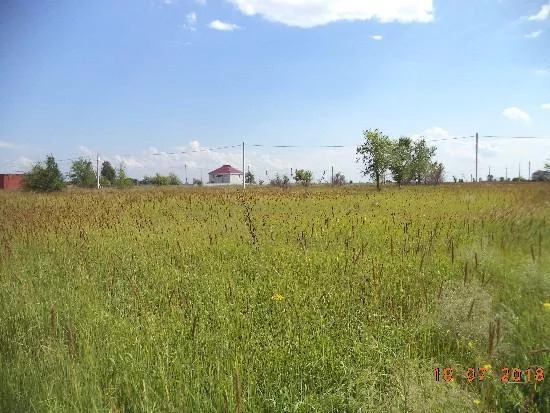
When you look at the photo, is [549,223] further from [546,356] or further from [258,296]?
[258,296]

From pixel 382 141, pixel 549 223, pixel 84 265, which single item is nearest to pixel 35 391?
pixel 84 265

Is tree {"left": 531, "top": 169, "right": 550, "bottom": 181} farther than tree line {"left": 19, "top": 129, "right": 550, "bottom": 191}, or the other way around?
tree line {"left": 19, "top": 129, "right": 550, "bottom": 191}

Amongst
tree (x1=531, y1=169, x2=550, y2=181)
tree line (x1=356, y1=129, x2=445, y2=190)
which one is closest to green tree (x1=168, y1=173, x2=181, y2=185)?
tree line (x1=356, y1=129, x2=445, y2=190)

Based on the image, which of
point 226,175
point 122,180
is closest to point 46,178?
point 122,180

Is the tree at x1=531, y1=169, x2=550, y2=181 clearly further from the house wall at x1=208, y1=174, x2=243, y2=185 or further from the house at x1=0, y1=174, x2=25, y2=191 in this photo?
the house wall at x1=208, y1=174, x2=243, y2=185

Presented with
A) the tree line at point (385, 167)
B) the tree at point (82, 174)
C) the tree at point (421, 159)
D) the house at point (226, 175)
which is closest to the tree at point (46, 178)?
the tree line at point (385, 167)

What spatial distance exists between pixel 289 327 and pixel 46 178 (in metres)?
38.7

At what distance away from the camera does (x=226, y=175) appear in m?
93.7

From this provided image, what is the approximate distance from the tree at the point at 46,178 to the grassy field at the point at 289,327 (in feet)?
114

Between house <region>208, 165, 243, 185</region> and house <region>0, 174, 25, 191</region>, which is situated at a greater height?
house <region>208, 165, 243, 185</region>

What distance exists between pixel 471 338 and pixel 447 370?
54 cm
